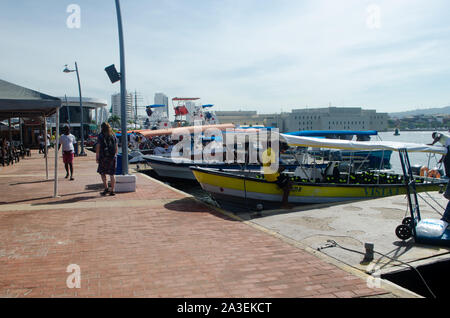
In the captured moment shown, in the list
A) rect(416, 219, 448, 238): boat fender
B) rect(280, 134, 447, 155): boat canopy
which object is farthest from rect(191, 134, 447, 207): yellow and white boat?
rect(416, 219, 448, 238): boat fender

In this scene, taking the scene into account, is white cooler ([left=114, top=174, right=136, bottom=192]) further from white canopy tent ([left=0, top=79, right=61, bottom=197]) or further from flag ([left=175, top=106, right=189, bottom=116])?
flag ([left=175, top=106, right=189, bottom=116])

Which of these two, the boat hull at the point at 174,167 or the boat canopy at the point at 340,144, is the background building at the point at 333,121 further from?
the boat canopy at the point at 340,144

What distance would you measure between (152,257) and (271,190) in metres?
5.70

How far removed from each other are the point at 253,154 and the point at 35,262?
12.5 m

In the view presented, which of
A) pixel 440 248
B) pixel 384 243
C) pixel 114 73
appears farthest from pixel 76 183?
pixel 440 248

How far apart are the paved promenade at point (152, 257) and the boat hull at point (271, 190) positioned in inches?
88.2

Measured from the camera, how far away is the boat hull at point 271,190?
33.7 ft

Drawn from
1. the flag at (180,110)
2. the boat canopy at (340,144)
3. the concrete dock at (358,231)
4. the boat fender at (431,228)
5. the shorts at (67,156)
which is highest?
the flag at (180,110)

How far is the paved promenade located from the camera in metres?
4.11

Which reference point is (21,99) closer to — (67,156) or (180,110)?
(67,156)

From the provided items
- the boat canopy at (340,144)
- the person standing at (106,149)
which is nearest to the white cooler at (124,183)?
the person standing at (106,149)

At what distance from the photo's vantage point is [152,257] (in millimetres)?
5113

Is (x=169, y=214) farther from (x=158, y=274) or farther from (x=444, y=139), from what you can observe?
(x=444, y=139)

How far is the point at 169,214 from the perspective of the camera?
7789mm
